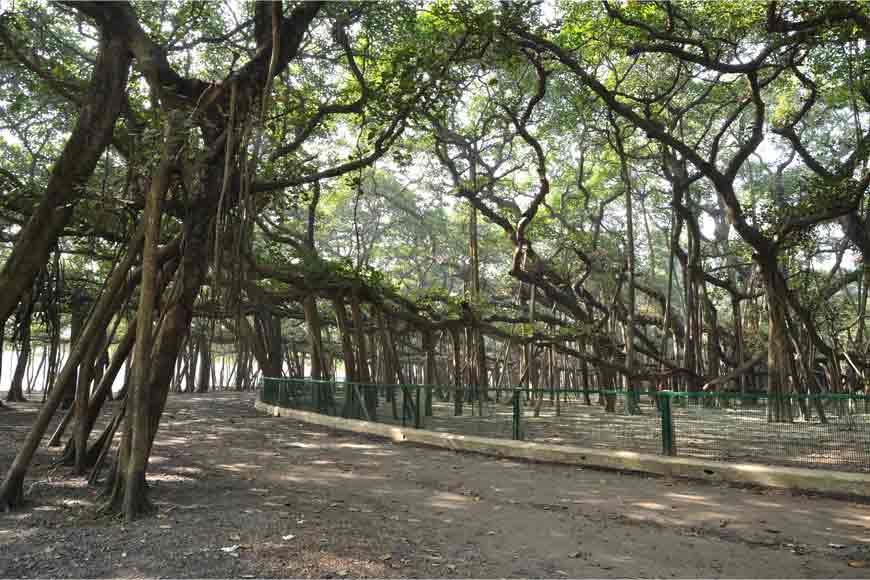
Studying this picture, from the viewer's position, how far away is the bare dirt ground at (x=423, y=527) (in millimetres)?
3322

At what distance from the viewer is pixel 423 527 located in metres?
4.23

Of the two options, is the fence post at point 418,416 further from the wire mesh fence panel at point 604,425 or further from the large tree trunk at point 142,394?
the large tree trunk at point 142,394

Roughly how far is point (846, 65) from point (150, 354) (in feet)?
37.8

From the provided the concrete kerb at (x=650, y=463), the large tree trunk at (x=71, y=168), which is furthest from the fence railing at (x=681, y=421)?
the large tree trunk at (x=71, y=168)

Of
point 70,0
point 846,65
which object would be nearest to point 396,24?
point 70,0

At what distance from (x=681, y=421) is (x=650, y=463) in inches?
29.7

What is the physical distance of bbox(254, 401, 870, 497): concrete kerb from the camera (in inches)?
217

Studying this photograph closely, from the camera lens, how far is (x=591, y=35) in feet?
33.0

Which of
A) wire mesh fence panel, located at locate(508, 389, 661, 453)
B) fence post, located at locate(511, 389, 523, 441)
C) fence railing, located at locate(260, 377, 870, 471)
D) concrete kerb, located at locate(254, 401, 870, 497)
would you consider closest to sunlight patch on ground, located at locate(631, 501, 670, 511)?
concrete kerb, located at locate(254, 401, 870, 497)

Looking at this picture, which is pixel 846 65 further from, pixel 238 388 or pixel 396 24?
pixel 238 388

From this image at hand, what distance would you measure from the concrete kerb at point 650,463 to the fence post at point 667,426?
244 millimetres

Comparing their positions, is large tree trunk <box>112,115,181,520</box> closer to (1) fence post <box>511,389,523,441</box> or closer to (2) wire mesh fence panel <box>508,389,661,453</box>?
(2) wire mesh fence panel <box>508,389,661,453</box>

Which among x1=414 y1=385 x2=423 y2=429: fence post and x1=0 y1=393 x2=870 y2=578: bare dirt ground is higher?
x1=414 y1=385 x2=423 y2=429: fence post

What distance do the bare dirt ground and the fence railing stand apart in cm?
88
